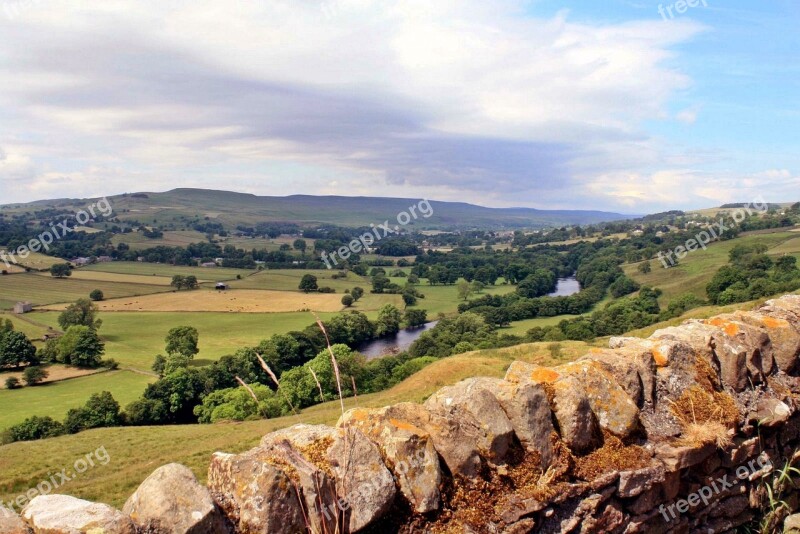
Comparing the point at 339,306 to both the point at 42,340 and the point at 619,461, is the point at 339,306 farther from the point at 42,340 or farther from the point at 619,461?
the point at 619,461

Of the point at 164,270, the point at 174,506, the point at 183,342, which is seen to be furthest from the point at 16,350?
the point at 174,506

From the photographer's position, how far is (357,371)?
5653 cm

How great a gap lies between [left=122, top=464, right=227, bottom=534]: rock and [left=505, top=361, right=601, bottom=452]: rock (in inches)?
133

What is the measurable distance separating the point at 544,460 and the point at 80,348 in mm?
71007

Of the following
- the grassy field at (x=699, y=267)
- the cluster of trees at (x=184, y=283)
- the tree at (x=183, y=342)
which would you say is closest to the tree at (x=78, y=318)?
the tree at (x=183, y=342)

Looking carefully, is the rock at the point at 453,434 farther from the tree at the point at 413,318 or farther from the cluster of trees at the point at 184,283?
the cluster of trees at the point at 184,283

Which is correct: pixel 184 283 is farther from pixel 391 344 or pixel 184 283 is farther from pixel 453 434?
pixel 453 434

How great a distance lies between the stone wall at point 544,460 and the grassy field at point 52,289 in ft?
330

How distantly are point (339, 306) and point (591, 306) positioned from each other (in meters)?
49.0

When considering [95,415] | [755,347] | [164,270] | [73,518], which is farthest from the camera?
[164,270]

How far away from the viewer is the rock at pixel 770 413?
271 inches

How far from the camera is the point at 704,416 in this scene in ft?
21.2

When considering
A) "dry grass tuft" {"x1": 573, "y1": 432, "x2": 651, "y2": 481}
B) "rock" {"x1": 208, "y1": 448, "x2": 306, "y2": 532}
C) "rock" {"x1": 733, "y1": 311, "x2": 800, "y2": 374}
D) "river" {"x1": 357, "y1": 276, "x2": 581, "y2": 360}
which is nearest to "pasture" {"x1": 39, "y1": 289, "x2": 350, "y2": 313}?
"river" {"x1": 357, "y1": 276, "x2": 581, "y2": 360}

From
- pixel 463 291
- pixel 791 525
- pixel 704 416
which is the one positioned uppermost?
pixel 704 416
